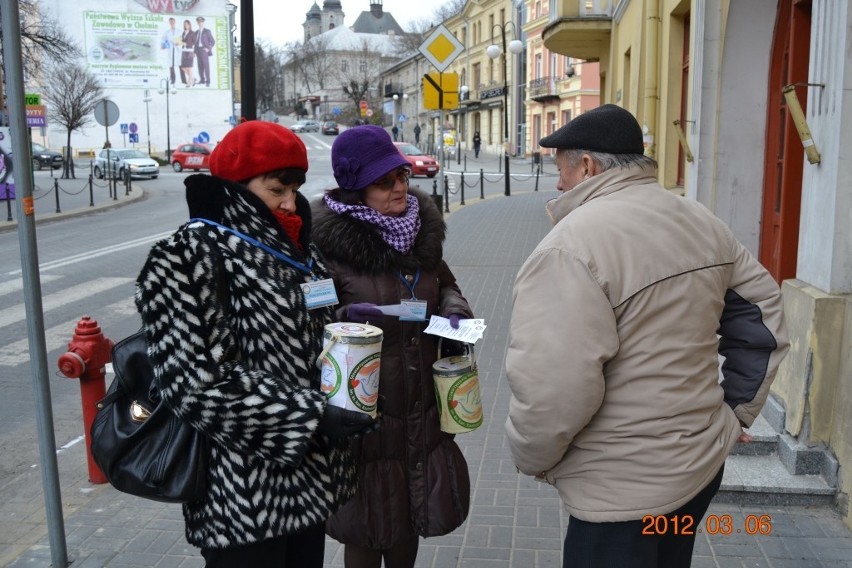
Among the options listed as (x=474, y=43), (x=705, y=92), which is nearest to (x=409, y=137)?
(x=474, y=43)

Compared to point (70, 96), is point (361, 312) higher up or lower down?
lower down

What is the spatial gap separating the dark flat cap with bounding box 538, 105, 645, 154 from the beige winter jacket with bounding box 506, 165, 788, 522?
7 cm

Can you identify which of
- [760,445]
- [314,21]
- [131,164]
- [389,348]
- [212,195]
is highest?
[314,21]

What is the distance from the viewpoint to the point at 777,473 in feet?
14.2

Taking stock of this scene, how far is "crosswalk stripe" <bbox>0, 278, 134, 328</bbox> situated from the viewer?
9492mm

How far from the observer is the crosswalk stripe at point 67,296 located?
9492 millimetres

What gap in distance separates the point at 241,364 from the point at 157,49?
234 feet

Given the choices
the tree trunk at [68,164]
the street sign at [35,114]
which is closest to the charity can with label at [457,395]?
the street sign at [35,114]

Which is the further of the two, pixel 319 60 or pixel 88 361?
pixel 319 60

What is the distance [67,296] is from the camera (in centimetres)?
1066

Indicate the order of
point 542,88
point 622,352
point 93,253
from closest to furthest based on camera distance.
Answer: point 622,352
point 93,253
point 542,88

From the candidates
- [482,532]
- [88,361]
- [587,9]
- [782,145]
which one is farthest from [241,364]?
[587,9]

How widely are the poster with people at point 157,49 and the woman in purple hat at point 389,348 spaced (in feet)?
227

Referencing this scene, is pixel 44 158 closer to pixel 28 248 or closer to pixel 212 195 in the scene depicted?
pixel 28 248
